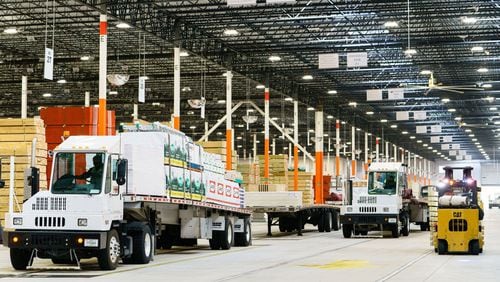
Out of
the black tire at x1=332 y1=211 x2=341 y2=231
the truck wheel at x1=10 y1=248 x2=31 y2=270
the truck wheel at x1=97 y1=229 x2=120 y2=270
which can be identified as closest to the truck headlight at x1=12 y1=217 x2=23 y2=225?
the truck wheel at x1=10 y1=248 x2=31 y2=270

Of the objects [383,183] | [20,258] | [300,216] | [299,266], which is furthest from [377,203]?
[20,258]

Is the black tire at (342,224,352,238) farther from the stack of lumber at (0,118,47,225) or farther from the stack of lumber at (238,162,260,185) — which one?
the stack of lumber at (238,162,260,185)

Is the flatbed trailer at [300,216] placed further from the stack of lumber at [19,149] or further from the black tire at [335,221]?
the stack of lumber at [19,149]

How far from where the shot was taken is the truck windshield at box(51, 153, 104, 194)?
642 inches

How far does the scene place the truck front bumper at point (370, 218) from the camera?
31000 millimetres

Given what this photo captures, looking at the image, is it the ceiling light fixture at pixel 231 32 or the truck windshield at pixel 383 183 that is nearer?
the truck windshield at pixel 383 183

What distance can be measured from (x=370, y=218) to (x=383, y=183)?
5.35 ft

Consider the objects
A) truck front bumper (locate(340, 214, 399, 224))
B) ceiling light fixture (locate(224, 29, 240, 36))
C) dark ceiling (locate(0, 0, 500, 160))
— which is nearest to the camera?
truck front bumper (locate(340, 214, 399, 224))

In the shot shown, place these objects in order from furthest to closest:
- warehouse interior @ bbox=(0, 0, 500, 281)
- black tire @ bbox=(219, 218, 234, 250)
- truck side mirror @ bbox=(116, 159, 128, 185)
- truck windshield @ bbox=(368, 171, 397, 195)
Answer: truck windshield @ bbox=(368, 171, 397, 195) < black tire @ bbox=(219, 218, 234, 250) < warehouse interior @ bbox=(0, 0, 500, 281) < truck side mirror @ bbox=(116, 159, 128, 185)

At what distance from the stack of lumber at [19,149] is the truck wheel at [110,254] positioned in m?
9.99

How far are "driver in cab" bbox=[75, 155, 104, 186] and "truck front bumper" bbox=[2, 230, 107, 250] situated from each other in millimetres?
1106

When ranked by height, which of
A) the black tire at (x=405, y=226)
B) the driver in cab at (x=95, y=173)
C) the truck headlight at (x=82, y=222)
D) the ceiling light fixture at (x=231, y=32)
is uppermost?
the ceiling light fixture at (x=231, y=32)

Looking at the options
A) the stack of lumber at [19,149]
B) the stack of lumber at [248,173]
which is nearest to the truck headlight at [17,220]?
the stack of lumber at [19,149]

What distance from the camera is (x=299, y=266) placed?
17984mm
